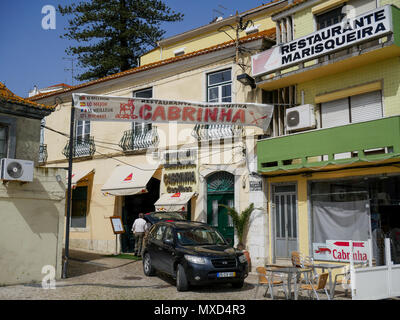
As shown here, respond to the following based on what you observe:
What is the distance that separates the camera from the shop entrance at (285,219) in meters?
14.5

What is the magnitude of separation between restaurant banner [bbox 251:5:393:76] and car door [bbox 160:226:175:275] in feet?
21.9

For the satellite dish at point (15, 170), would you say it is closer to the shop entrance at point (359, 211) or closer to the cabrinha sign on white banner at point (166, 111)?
the cabrinha sign on white banner at point (166, 111)

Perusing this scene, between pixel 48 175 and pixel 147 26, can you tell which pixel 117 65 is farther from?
pixel 48 175

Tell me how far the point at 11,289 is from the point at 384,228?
10320 mm

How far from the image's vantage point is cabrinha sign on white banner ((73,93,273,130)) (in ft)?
42.1

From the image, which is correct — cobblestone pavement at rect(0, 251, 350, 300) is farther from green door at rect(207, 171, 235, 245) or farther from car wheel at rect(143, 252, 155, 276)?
green door at rect(207, 171, 235, 245)

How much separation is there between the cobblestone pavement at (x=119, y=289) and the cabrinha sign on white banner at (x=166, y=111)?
4.74 metres

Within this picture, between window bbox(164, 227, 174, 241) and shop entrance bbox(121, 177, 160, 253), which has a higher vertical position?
shop entrance bbox(121, 177, 160, 253)

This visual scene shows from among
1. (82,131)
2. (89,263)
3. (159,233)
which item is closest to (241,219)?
(159,233)

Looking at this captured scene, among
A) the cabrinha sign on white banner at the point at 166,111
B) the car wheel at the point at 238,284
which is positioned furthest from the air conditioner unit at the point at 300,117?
the car wheel at the point at 238,284

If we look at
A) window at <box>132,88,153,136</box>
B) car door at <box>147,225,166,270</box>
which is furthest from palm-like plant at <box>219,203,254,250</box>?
Answer: window at <box>132,88,153,136</box>

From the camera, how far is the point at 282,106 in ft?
51.0

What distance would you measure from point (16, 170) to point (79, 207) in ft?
33.8

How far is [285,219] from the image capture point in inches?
583
